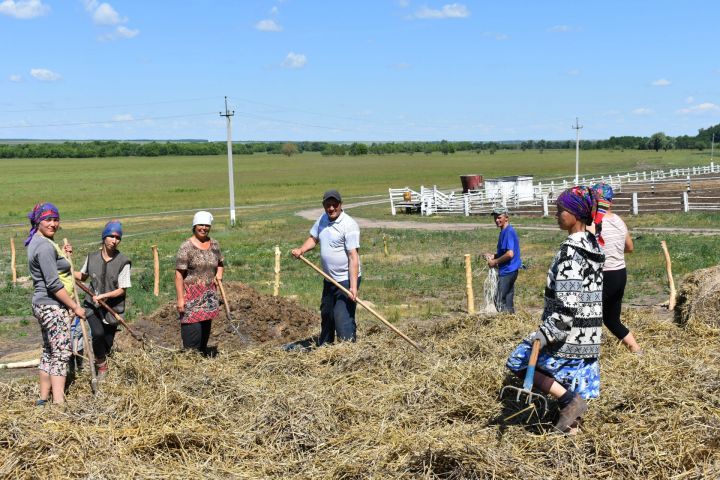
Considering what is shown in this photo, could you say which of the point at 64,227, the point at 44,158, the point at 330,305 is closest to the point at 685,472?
the point at 330,305

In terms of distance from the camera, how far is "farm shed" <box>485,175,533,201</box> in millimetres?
37438

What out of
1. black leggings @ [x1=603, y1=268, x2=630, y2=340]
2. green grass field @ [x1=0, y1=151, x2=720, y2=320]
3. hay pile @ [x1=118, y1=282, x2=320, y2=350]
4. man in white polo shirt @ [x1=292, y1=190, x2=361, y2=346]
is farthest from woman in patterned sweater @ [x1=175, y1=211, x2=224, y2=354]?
green grass field @ [x1=0, y1=151, x2=720, y2=320]

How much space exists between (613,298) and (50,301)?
4748 mm

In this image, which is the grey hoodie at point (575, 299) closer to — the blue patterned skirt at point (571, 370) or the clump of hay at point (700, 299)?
the blue patterned skirt at point (571, 370)

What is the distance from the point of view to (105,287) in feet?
23.8

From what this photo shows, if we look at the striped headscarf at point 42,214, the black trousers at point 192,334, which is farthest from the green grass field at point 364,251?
the striped headscarf at point 42,214

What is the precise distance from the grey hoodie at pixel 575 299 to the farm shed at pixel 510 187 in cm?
3202

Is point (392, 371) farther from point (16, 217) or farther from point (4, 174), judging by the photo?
point (4, 174)

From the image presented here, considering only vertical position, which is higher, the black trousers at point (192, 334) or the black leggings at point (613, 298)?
the black leggings at point (613, 298)

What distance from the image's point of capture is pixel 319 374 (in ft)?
22.6

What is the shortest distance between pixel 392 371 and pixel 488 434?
1676mm

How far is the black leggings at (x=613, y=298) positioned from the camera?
23.0ft

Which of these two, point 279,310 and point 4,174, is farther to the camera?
point 4,174

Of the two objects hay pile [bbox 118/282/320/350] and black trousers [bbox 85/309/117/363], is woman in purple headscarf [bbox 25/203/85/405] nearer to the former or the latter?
black trousers [bbox 85/309/117/363]
